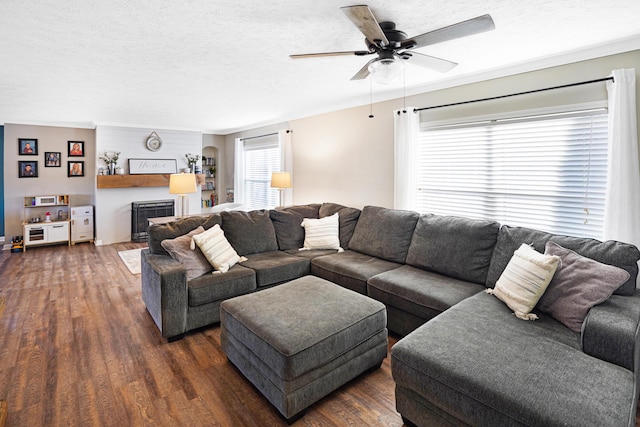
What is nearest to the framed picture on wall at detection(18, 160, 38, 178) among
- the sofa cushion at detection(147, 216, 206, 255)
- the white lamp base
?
the white lamp base

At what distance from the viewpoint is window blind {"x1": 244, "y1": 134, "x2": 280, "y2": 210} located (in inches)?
258

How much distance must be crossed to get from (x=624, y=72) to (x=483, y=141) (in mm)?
1165

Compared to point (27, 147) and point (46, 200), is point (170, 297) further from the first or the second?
point (27, 147)

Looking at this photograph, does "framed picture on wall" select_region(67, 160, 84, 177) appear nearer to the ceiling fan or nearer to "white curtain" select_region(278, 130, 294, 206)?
"white curtain" select_region(278, 130, 294, 206)

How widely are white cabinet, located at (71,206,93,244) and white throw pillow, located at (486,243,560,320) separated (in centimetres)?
712

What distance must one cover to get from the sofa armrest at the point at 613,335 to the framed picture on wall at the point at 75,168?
8.03 m

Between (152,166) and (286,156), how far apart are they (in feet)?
9.78

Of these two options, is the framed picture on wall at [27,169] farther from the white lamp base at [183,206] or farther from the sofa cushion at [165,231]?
the sofa cushion at [165,231]

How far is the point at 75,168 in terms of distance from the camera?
6.71 m

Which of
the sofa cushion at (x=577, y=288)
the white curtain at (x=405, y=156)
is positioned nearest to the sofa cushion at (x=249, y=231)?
the white curtain at (x=405, y=156)

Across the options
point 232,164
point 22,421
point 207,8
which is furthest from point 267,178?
point 22,421

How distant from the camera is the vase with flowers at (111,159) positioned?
6.40 metres

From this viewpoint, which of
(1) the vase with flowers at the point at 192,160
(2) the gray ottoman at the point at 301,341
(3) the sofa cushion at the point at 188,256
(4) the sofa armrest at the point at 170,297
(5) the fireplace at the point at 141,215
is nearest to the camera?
(2) the gray ottoman at the point at 301,341

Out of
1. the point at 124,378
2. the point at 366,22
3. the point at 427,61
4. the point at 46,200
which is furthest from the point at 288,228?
the point at 46,200
